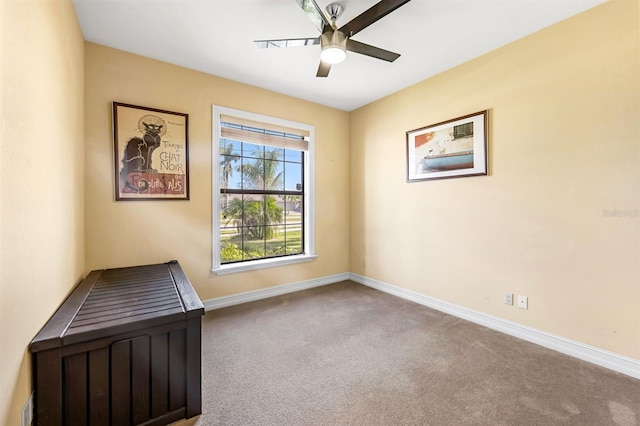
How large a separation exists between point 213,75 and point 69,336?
2.78 metres

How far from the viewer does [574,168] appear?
6.89ft

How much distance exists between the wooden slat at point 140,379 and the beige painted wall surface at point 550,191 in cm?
278

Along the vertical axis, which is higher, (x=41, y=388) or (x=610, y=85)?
(x=610, y=85)

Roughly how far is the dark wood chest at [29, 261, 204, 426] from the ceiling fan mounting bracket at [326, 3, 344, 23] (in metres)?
2.25

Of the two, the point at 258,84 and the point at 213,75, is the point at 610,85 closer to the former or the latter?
the point at 258,84

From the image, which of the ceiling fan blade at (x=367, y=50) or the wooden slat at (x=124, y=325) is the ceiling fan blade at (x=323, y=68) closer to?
the ceiling fan blade at (x=367, y=50)

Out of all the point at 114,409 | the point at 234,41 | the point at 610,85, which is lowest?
the point at 114,409

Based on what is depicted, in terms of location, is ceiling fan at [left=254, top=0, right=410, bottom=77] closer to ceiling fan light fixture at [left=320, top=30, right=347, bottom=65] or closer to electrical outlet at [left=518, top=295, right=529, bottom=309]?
ceiling fan light fixture at [left=320, top=30, right=347, bottom=65]

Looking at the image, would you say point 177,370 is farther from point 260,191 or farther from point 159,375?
point 260,191

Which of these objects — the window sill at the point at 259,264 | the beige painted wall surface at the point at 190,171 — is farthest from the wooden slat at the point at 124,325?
the window sill at the point at 259,264

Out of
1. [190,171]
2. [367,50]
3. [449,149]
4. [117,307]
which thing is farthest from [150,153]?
[449,149]

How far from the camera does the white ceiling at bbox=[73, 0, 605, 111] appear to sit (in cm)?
199

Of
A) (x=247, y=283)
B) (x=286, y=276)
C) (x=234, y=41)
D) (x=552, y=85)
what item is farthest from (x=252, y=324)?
(x=552, y=85)

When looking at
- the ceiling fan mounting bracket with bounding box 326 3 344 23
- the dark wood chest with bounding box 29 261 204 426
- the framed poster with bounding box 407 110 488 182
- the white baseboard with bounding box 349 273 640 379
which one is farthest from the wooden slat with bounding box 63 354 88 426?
the framed poster with bounding box 407 110 488 182
